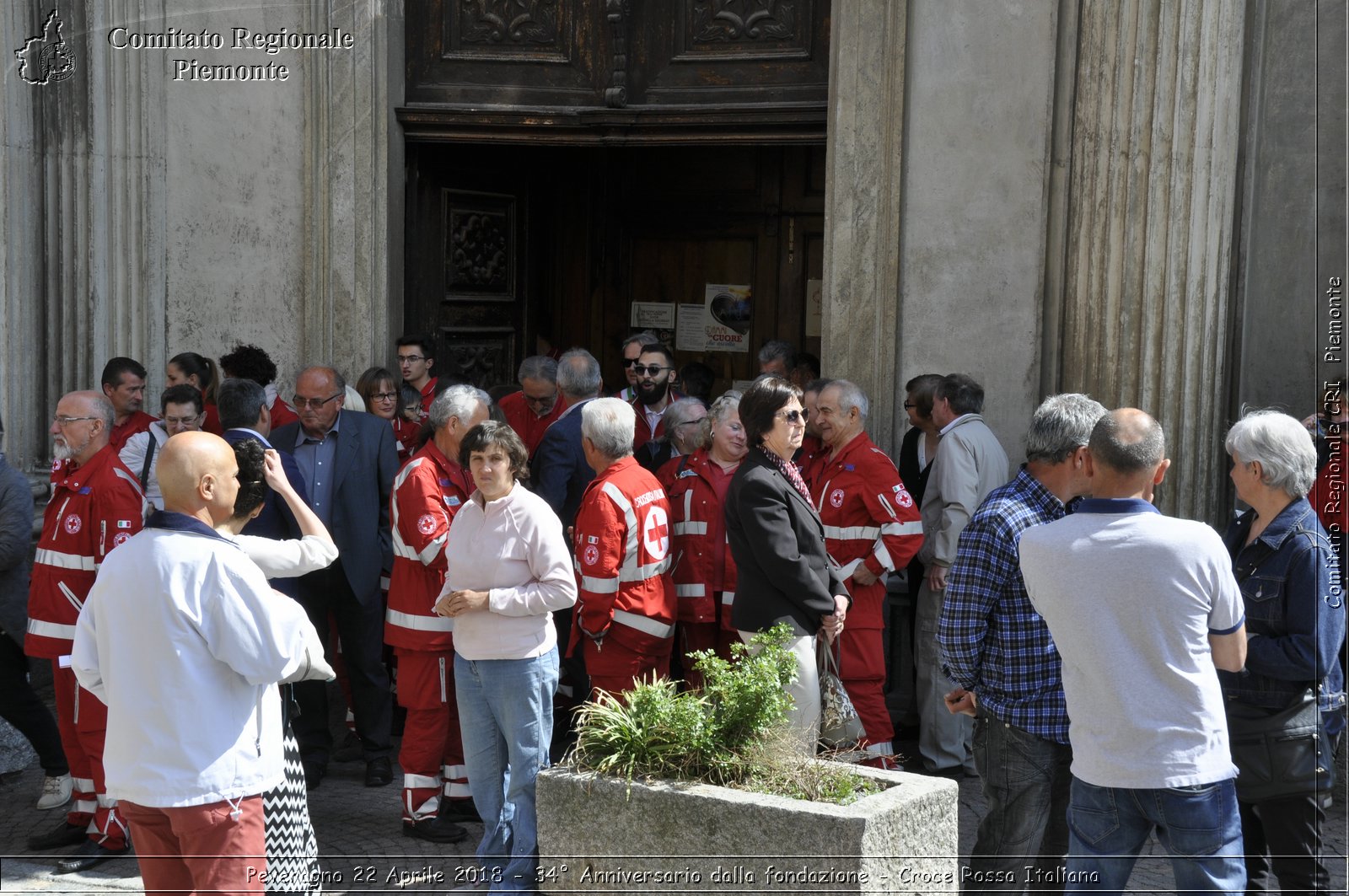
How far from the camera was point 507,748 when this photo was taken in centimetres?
539

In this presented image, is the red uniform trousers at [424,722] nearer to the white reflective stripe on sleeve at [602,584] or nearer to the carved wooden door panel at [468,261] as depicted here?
the white reflective stripe on sleeve at [602,584]

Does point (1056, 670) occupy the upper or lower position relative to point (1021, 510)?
lower

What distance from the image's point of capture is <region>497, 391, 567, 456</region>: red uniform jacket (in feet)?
26.3

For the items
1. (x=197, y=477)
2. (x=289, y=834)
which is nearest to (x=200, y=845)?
(x=289, y=834)

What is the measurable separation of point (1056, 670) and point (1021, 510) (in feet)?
1.68

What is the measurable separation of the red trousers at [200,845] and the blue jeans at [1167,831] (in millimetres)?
2318

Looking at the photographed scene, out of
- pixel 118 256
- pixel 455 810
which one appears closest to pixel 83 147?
pixel 118 256

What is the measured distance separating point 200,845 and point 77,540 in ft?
8.55

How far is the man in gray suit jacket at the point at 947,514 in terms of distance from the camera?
682cm

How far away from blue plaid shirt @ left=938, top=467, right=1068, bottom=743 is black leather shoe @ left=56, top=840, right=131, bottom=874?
3.68 metres

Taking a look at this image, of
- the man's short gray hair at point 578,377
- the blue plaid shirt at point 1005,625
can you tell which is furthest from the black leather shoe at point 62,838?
the blue plaid shirt at point 1005,625

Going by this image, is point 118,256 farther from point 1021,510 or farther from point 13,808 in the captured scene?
point 1021,510

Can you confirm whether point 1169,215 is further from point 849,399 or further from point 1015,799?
point 1015,799

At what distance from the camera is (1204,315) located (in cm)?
698
